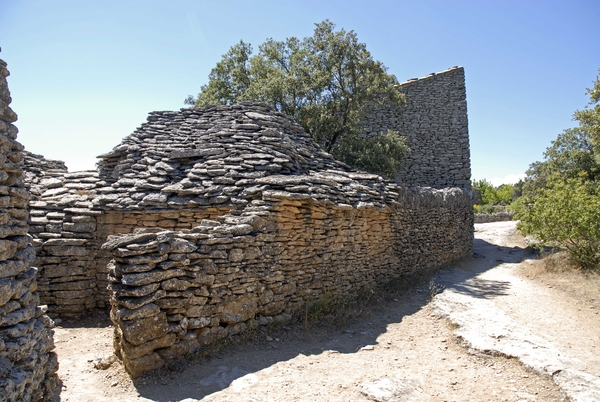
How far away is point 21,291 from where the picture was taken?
131 inches

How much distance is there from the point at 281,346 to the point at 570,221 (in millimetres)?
8369

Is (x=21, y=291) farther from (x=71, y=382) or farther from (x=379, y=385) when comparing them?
(x=379, y=385)

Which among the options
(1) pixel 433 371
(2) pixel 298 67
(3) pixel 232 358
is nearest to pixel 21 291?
(3) pixel 232 358

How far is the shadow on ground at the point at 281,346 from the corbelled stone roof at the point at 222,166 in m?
2.11

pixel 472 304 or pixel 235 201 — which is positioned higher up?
pixel 235 201

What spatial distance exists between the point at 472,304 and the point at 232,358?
15.4 ft

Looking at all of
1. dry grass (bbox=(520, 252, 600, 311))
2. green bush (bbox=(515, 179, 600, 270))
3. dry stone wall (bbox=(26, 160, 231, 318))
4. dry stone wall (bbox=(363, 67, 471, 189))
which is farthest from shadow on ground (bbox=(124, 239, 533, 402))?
dry stone wall (bbox=(363, 67, 471, 189))

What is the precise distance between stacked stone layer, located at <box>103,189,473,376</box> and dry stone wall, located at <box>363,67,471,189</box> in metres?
7.42

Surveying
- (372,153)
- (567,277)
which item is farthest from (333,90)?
(567,277)

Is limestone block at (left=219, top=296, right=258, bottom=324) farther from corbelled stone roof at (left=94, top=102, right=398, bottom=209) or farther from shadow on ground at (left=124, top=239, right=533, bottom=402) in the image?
corbelled stone roof at (left=94, top=102, right=398, bottom=209)

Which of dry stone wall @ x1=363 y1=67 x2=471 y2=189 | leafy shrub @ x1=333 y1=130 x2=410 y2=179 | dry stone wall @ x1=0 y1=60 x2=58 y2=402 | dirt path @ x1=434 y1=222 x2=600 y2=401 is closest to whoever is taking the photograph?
dry stone wall @ x1=0 y1=60 x2=58 y2=402

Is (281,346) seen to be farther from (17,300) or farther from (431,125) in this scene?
(431,125)

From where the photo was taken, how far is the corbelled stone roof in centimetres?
696

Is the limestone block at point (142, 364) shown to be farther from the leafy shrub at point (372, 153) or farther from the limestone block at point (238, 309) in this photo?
the leafy shrub at point (372, 153)
